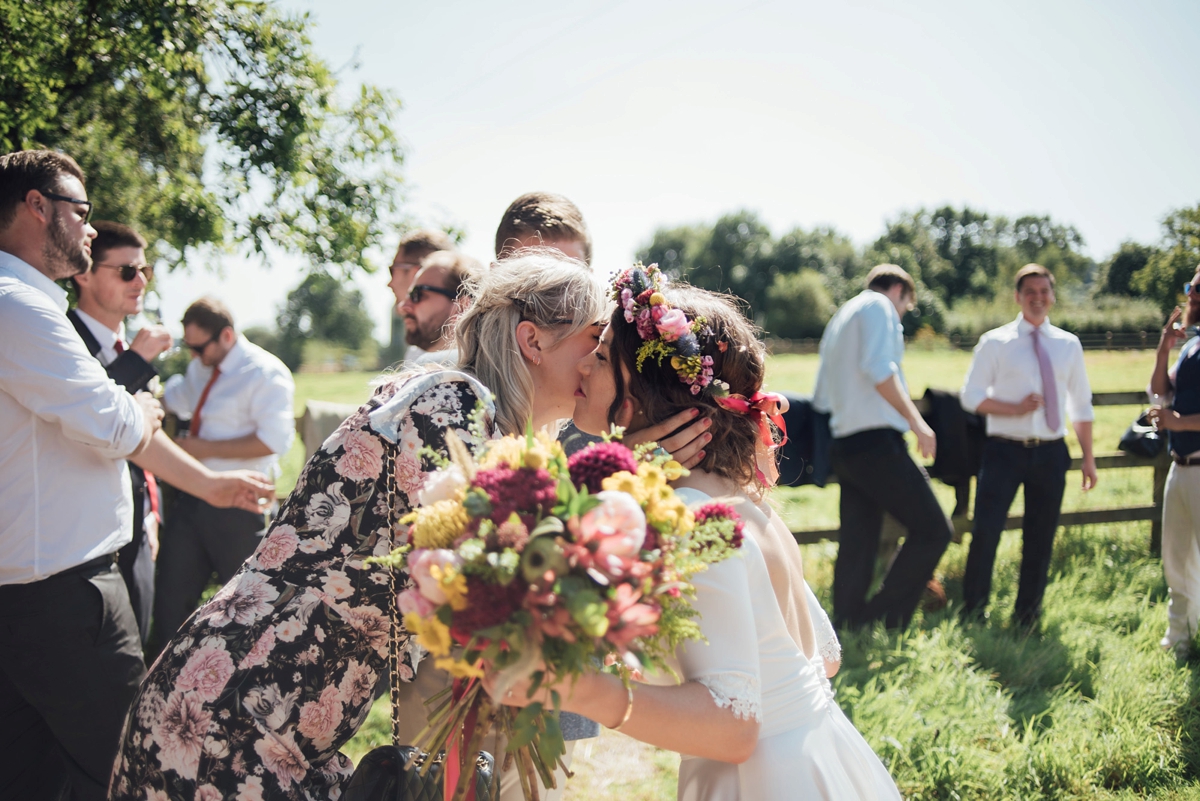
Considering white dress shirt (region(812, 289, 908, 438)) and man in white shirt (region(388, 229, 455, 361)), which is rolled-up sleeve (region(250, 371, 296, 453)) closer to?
man in white shirt (region(388, 229, 455, 361))

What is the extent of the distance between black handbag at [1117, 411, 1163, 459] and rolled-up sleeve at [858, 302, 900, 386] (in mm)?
2313

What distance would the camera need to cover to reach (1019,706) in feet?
12.8

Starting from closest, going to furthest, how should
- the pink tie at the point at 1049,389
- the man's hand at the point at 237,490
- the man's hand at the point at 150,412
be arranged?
the man's hand at the point at 150,412 → the man's hand at the point at 237,490 → the pink tie at the point at 1049,389

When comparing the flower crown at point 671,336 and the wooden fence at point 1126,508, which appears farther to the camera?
the wooden fence at point 1126,508

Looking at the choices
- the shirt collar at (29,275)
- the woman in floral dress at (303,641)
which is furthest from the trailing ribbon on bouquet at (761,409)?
the shirt collar at (29,275)

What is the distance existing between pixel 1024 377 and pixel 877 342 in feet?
4.08

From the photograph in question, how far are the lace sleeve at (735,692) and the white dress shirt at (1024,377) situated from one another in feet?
14.8

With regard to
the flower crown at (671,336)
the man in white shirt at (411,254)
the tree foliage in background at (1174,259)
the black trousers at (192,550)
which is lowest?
the black trousers at (192,550)

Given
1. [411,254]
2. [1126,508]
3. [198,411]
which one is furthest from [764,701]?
[1126,508]

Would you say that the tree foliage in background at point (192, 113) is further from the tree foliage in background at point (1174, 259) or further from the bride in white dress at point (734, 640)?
the tree foliage in background at point (1174, 259)

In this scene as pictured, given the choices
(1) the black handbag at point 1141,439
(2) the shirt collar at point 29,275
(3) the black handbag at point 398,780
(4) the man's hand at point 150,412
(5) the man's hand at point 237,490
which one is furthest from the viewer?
(1) the black handbag at point 1141,439

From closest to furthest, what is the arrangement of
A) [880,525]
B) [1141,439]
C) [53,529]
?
1. [53,529]
2. [880,525]
3. [1141,439]

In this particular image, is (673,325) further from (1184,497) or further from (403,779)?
(1184,497)

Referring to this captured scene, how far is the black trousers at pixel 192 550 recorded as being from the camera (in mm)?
4355
